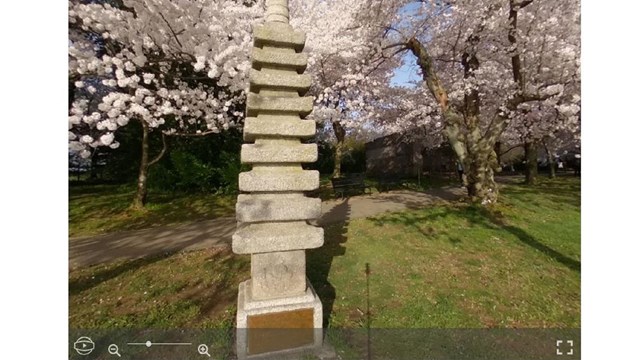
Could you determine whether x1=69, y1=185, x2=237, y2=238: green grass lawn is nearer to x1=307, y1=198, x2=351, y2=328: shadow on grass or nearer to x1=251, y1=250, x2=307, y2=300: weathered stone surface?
x1=307, y1=198, x2=351, y2=328: shadow on grass

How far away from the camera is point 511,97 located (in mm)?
9617

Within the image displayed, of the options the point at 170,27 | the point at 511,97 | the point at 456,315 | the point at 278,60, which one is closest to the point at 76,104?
the point at 170,27

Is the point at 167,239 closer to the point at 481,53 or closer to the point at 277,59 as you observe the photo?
the point at 277,59

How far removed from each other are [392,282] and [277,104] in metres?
3.71

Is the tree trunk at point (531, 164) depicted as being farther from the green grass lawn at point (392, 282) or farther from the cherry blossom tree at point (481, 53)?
the green grass lawn at point (392, 282)

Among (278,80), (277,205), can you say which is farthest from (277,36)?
(277,205)

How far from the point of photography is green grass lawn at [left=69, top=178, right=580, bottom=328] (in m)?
4.34

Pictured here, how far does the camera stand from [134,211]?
10.6 meters

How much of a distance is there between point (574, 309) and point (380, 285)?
2863 millimetres

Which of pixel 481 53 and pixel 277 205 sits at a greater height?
pixel 481 53

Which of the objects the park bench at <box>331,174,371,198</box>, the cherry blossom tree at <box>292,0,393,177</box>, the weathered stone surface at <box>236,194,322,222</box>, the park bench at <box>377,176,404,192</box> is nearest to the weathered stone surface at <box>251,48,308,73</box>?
the weathered stone surface at <box>236,194,322,222</box>

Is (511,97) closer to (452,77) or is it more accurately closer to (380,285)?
(452,77)

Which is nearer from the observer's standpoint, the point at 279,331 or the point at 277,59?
the point at 279,331

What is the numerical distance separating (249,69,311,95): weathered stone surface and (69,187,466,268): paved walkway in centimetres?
509
